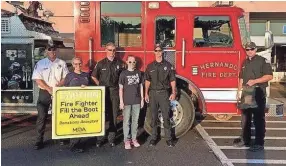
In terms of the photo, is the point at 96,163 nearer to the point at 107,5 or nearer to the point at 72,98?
the point at 72,98

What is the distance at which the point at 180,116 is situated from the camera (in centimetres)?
748

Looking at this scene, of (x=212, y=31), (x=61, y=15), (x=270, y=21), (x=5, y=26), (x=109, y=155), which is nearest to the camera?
(x=109, y=155)

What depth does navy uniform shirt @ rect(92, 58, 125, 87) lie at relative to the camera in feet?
22.1

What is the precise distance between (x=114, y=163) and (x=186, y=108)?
2.10 m

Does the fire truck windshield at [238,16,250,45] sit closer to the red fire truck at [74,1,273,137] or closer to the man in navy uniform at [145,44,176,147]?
the red fire truck at [74,1,273,137]

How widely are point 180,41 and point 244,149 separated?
230cm

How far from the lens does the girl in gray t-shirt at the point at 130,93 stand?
6.55 meters

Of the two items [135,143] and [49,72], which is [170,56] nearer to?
[135,143]

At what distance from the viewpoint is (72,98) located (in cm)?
636

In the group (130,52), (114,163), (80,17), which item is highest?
(80,17)

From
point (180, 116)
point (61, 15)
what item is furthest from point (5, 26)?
point (61, 15)

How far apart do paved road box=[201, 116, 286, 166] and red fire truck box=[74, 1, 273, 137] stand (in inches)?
30.0

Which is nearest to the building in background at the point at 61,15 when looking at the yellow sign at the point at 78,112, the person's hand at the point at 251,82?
the yellow sign at the point at 78,112

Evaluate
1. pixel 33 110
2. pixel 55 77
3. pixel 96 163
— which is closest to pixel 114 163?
pixel 96 163
